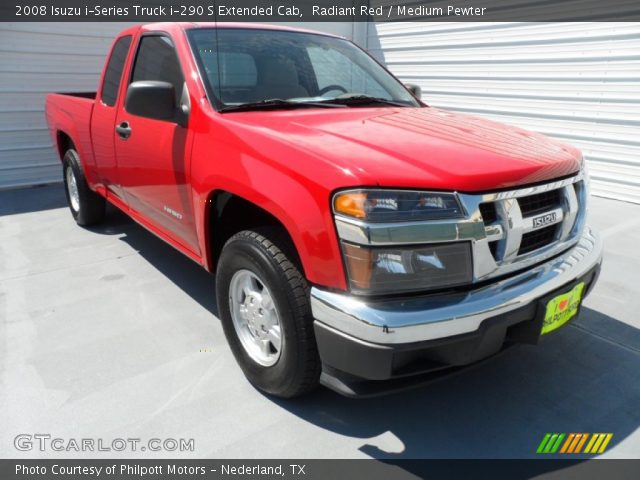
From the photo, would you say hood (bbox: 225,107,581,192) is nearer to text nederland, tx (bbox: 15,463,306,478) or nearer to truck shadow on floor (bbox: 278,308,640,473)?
truck shadow on floor (bbox: 278,308,640,473)

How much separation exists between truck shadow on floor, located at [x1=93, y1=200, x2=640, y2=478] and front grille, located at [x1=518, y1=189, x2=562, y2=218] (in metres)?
0.56

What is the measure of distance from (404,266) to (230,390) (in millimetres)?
1207

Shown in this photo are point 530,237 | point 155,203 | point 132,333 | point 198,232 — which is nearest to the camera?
point 530,237

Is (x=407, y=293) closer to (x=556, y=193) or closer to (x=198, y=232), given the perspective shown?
(x=556, y=193)

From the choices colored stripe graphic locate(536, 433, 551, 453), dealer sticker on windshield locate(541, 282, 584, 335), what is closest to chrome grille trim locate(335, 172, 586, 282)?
dealer sticker on windshield locate(541, 282, 584, 335)

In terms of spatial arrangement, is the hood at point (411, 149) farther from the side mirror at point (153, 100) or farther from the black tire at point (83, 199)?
the black tire at point (83, 199)

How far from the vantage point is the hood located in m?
1.82

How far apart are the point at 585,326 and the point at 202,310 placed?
7.92 feet

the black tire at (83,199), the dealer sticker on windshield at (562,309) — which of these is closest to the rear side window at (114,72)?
the black tire at (83,199)

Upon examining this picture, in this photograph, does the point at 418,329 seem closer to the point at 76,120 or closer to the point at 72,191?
the point at 76,120

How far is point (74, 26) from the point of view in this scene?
22.5 ft

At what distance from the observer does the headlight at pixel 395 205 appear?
176 cm

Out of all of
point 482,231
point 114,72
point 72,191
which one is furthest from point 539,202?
point 72,191

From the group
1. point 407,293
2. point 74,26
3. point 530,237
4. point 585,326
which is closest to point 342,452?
point 407,293
